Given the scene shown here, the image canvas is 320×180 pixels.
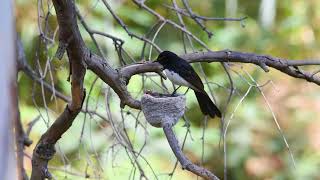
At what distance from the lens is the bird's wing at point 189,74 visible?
131 inches

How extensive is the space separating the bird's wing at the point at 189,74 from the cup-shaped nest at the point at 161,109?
1.47ft

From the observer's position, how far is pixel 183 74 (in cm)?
340

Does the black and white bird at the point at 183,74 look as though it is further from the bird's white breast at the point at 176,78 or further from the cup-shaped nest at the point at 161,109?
the cup-shaped nest at the point at 161,109

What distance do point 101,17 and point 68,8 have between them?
172 inches

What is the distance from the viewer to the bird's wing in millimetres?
3332

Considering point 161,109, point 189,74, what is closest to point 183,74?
point 189,74

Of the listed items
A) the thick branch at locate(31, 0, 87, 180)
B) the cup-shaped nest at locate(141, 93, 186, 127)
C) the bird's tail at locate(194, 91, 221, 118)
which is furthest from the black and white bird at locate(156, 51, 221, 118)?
the thick branch at locate(31, 0, 87, 180)

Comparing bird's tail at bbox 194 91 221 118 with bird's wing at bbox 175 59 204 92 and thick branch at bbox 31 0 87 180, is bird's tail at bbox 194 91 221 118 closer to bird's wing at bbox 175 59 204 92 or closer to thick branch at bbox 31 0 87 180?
bird's wing at bbox 175 59 204 92

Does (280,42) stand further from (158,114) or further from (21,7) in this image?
(158,114)

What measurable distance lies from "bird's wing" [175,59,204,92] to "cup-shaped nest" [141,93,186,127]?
0.45m

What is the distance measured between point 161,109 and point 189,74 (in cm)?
66

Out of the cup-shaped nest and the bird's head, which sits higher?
the bird's head

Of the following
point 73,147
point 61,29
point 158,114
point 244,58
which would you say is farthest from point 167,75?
point 73,147

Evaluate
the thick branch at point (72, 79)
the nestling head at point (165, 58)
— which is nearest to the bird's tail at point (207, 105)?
the nestling head at point (165, 58)
